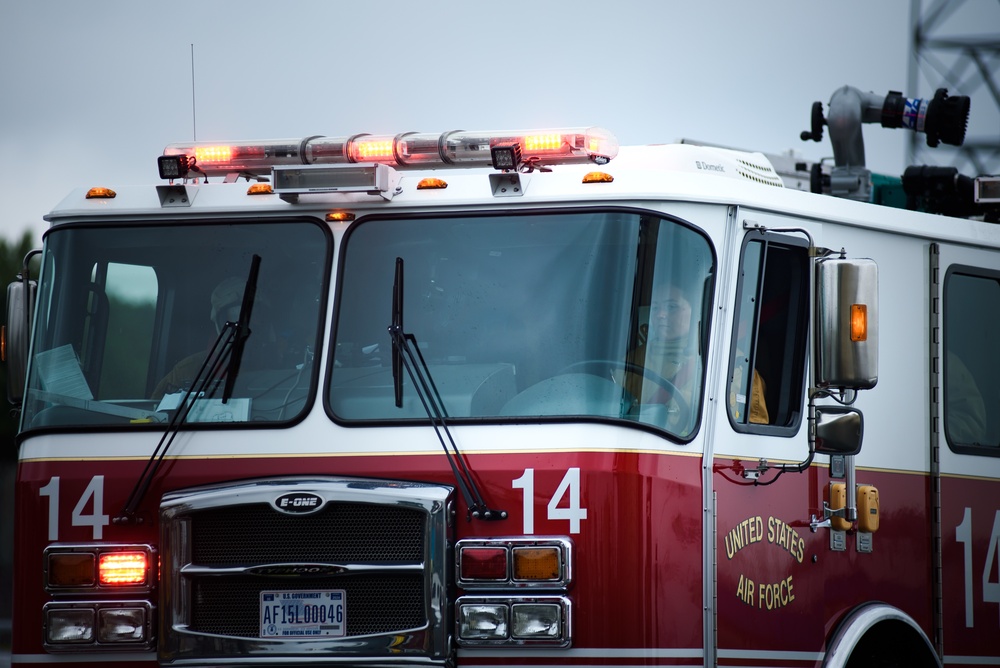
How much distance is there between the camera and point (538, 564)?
200 inches

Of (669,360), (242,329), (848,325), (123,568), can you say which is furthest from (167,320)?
(848,325)

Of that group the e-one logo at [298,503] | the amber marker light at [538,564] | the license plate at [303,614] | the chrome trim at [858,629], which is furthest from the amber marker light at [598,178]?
the chrome trim at [858,629]

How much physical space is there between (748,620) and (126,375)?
8.79ft

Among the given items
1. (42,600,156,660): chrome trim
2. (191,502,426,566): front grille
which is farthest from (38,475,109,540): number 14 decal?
(191,502,426,566): front grille

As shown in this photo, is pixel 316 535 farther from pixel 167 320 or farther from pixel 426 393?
pixel 167 320

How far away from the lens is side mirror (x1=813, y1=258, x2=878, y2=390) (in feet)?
17.3

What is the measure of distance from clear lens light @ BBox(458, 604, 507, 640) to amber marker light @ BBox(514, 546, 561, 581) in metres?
0.14

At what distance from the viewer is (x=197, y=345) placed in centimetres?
570

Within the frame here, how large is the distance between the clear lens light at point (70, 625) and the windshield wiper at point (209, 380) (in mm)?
380

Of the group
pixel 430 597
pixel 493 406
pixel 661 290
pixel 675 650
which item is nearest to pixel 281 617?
pixel 430 597

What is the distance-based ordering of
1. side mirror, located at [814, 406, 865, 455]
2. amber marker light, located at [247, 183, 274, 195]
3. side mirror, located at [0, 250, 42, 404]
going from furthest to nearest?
side mirror, located at [0, 250, 42, 404]
amber marker light, located at [247, 183, 274, 195]
side mirror, located at [814, 406, 865, 455]

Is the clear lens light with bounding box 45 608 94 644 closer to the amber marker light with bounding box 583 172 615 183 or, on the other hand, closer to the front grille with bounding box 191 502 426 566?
the front grille with bounding box 191 502 426 566

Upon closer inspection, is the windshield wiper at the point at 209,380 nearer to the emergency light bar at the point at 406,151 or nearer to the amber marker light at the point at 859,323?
the emergency light bar at the point at 406,151

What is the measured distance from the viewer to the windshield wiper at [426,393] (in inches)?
204
